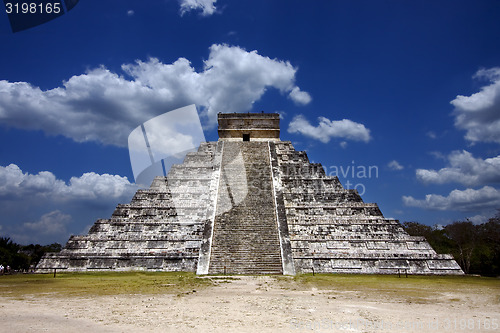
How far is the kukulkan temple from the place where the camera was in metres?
11.0

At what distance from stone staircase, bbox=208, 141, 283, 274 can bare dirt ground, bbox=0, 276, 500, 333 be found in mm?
3151

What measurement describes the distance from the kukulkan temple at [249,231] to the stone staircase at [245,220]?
37 millimetres

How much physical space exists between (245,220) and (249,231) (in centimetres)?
74

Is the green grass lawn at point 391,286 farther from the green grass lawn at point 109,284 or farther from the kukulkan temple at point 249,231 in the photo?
the green grass lawn at point 109,284

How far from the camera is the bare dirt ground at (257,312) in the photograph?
4.34 m

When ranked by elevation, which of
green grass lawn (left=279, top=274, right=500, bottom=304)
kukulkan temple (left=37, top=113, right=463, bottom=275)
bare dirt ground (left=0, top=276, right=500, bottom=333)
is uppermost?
kukulkan temple (left=37, top=113, right=463, bottom=275)

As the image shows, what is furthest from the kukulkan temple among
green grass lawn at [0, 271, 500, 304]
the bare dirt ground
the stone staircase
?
the bare dirt ground

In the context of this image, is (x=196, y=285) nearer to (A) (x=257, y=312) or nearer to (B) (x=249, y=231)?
(A) (x=257, y=312)

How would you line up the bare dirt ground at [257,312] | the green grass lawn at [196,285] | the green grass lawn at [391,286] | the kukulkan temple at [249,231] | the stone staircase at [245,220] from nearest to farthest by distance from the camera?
the bare dirt ground at [257,312] → the green grass lawn at [391,286] → the green grass lawn at [196,285] → the stone staircase at [245,220] → the kukulkan temple at [249,231]

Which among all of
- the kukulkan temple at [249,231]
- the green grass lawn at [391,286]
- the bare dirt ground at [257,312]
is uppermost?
the kukulkan temple at [249,231]

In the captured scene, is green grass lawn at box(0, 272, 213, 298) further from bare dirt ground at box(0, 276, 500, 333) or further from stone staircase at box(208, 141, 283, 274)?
stone staircase at box(208, 141, 283, 274)

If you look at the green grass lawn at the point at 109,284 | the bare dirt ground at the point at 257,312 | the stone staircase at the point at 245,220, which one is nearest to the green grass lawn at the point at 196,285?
the green grass lawn at the point at 109,284

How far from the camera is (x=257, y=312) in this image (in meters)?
5.21

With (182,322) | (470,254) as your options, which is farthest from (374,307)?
(470,254)
